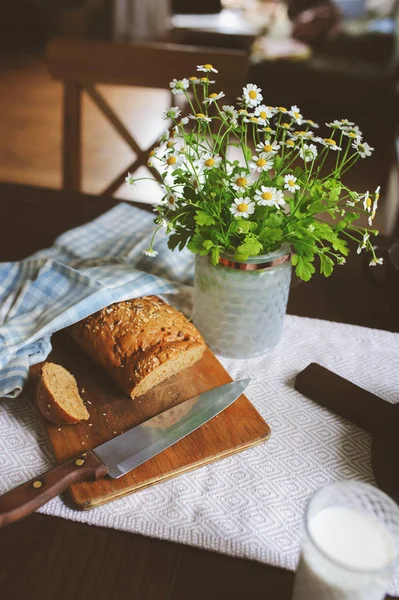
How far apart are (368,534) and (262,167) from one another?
48 cm

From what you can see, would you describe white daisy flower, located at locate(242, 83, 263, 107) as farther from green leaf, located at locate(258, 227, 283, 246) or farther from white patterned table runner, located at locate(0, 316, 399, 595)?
white patterned table runner, located at locate(0, 316, 399, 595)

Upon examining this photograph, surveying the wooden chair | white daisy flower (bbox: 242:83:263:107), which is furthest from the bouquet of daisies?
the wooden chair

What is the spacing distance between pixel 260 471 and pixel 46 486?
28 cm

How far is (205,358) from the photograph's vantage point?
992mm

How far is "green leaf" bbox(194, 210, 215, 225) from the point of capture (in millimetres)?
854

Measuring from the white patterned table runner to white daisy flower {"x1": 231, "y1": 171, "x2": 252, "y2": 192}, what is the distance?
326mm

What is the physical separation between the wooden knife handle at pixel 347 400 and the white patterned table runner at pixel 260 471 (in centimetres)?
2

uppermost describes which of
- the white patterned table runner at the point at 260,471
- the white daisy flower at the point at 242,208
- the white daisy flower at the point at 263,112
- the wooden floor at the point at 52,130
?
the white daisy flower at the point at 263,112

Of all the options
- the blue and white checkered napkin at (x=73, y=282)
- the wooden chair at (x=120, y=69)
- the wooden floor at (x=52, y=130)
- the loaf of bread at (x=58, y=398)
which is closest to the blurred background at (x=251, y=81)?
the wooden floor at (x=52, y=130)

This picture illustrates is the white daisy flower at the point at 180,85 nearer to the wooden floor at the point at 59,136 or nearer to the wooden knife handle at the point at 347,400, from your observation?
the wooden knife handle at the point at 347,400

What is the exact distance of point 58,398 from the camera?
2.80 ft

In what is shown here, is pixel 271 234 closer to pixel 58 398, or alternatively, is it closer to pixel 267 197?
pixel 267 197

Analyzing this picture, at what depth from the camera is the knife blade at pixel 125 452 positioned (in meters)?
0.69

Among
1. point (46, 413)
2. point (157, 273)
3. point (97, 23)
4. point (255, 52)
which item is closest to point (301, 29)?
point (255, 52)
